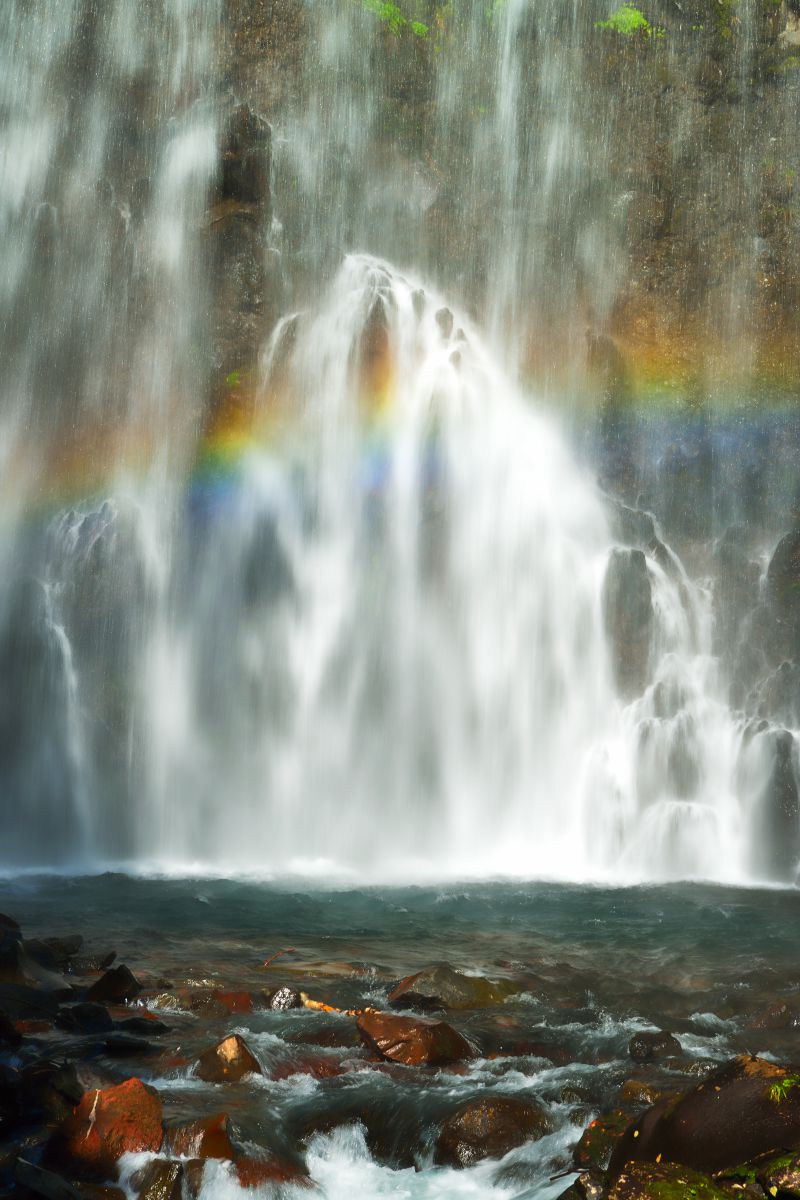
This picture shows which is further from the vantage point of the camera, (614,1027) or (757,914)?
(757,914)

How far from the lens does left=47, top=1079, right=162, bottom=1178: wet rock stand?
255 inches

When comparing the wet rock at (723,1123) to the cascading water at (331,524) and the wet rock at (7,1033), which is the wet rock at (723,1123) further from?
the cascading water at (331,524)

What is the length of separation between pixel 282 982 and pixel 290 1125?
133 inches

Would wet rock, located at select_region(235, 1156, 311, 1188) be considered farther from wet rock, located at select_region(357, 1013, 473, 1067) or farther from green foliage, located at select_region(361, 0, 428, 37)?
green foliage, located at select_region(361, 0, 428, 37)

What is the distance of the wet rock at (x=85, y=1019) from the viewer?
28.1 ft

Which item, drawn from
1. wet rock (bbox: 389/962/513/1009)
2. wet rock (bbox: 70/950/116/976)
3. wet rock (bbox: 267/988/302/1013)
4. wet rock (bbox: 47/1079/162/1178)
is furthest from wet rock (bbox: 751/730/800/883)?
wet rock (bbox: 47/1079/162/1178)

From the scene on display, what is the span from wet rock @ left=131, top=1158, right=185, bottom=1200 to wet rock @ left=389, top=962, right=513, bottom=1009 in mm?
3756

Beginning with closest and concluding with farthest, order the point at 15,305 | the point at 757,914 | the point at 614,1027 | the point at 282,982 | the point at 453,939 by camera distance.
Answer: the point at 614,1027 → the point at 282,982 → the point at 453,939 → the point at 757,914 → the point at 15,305

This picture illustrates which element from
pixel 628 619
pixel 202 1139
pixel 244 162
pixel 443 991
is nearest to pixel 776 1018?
pixel 443 991

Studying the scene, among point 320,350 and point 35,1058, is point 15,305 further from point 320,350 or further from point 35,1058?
point 35,1058

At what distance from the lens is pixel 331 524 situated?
2272 cm

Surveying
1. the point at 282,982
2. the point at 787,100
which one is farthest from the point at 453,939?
the point at 787,100

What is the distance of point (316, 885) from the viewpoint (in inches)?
677

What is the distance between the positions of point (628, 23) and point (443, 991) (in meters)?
25.8
